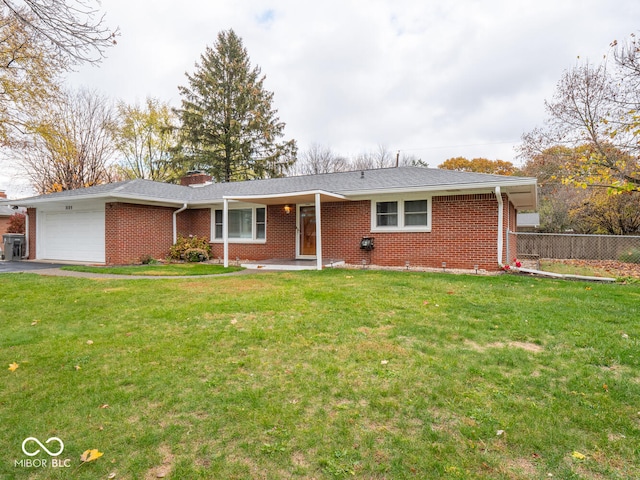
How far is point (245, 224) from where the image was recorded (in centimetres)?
1442

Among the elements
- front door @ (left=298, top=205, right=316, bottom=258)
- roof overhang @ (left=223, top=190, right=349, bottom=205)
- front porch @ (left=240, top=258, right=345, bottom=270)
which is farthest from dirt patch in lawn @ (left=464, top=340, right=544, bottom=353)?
front door @ (left=298, top=205, right=316, bottom=258)

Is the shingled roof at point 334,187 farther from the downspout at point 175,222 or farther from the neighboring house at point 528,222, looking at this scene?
the neighboring house at point 528,222

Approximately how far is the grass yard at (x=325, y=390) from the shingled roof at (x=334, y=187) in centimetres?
488

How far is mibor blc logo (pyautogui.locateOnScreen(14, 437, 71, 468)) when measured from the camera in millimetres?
2151

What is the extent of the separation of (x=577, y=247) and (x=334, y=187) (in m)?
13.6

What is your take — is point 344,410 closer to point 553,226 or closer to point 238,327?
point 238,327

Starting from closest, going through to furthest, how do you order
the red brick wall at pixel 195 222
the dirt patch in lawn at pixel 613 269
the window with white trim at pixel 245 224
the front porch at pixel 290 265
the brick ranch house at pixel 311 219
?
the dirt patch in lawn at pixel 613 269, the brick ranch house at pixel 311 219, the front porch at pixel 290 265, the window with white trim at pixel 245 224, the red brick wall at pixel 195 222

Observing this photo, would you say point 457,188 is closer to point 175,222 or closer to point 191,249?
point 191,249

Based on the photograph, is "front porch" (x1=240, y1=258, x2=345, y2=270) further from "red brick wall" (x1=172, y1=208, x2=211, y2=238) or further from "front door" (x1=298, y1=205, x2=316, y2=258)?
"red brick wall" (x1=172, y1=208, x2=211, y2=238)

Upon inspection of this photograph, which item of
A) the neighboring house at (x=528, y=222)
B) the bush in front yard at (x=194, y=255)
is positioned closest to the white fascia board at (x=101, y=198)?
the bush in front yard at (x=194, y=255)

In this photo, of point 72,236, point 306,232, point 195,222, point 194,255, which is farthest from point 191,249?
point 72,236

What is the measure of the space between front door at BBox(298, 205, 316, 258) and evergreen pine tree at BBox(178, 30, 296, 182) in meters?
17.5

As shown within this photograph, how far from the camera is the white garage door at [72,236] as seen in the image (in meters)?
13.5

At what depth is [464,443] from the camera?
7.57 feet
